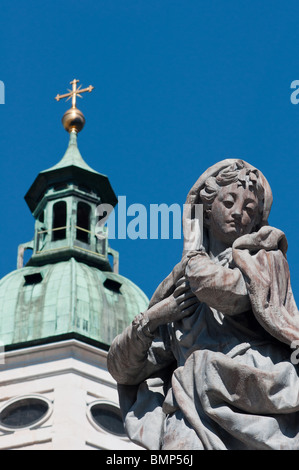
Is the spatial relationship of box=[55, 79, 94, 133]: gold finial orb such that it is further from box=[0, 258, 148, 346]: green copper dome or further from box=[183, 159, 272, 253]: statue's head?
box=[183, 159, 272, 253]: statue's head

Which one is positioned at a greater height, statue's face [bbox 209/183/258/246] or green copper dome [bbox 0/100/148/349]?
green copper dome [bbox 0/100/148/349]

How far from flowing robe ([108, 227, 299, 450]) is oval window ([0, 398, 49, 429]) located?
5323cm

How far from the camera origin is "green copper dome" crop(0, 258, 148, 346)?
63031 mm

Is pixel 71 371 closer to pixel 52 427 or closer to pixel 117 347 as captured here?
pixel 52 427

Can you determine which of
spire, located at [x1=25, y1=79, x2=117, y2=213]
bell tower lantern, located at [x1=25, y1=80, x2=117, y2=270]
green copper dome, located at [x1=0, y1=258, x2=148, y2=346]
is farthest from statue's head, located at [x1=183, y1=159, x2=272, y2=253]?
spire, located at [x1=25, y1=79, x2=117, y2=213]

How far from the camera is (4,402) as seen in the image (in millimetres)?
63188

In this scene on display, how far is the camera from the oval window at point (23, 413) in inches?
2477

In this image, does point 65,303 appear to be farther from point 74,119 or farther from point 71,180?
point 74,119

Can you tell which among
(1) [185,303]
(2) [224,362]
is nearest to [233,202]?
(1) [185,303]

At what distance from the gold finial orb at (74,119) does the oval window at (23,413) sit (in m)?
20.0

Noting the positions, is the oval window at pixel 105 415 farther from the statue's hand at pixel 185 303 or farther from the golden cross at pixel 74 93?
the statue's hand at pixel 185 303

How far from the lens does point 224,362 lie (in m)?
9.32

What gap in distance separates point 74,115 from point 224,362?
69628 mm

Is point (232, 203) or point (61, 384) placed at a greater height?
point (61, 384)
